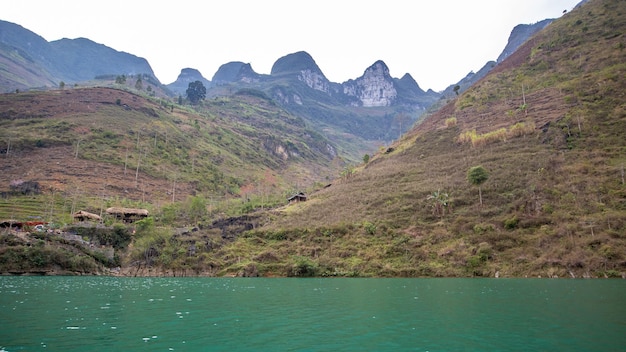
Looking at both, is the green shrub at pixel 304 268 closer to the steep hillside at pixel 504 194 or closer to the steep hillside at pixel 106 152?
the steep hillside at pixel 504 194

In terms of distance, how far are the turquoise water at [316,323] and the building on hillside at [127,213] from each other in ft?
234

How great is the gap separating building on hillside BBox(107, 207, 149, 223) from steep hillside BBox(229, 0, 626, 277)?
112 feet

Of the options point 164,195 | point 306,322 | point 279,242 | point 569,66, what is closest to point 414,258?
point 279,242

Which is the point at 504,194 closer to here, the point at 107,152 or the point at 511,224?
the point at 511,224

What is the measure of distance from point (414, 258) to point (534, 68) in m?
111

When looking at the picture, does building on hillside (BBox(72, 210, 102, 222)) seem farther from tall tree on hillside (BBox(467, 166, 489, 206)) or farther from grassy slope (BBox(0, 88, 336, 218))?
tall tree on hillside (BBox(467, 166, 489, 206))

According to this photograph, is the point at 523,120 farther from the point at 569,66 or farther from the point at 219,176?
the point at 219,176

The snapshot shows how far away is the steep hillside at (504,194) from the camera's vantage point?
7300 cm

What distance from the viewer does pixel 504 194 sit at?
91312 millimetres

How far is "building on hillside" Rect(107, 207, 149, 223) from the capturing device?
347 feet

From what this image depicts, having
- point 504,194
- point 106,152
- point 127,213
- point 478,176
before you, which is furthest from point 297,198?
point 106,152

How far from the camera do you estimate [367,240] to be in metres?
87.2

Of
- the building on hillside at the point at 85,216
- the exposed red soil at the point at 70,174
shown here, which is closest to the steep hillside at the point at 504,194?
the building on hillside at the point at 85,216

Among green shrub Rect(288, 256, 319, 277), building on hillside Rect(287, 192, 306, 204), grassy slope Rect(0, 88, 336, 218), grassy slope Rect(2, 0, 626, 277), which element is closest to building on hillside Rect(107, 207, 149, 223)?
grassy slope Rect(2, 0, 626, 277)
